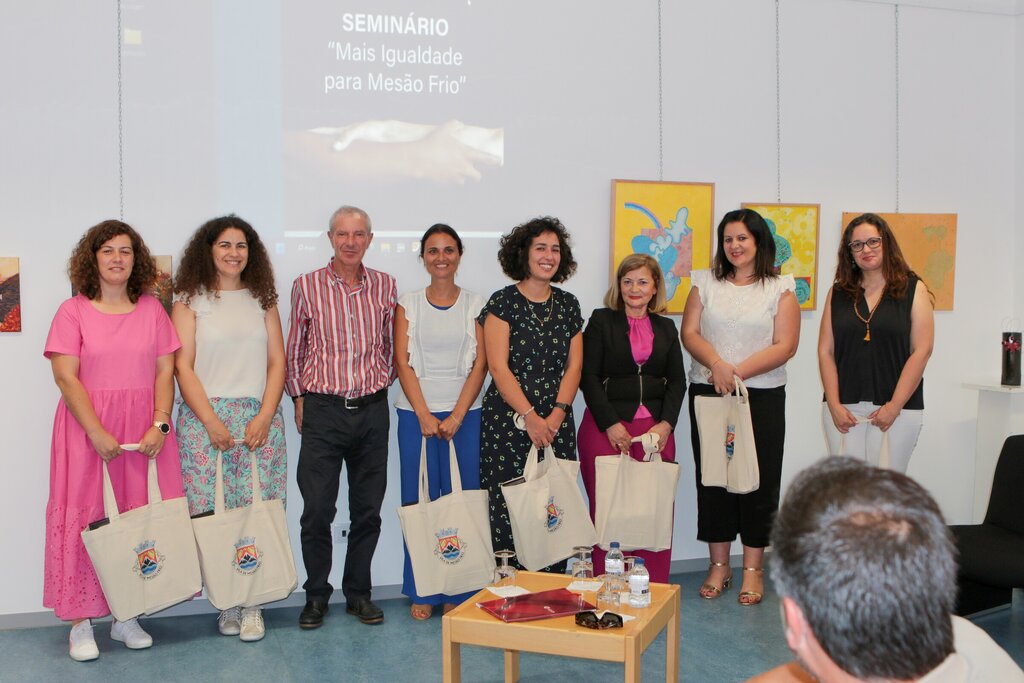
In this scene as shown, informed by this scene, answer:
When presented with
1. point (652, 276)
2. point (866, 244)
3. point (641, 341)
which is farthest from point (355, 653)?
point (866, 244)

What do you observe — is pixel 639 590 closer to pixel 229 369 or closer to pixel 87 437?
pixel 229 369

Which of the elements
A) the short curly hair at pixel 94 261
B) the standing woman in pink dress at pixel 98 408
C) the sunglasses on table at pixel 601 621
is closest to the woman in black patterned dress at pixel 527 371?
the sunglasses on table at pixel 601 621

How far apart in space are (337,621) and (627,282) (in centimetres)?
205

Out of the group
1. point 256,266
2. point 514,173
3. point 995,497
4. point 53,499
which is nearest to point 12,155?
point 256,266

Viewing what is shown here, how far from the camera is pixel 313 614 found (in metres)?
4.19

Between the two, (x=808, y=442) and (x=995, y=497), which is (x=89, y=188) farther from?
(x=995, y=497)

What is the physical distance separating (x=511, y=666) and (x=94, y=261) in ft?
7.67

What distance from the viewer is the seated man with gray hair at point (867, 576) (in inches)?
41.5

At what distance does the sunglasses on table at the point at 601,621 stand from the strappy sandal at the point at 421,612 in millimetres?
1565

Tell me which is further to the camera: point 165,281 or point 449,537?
point 165,281

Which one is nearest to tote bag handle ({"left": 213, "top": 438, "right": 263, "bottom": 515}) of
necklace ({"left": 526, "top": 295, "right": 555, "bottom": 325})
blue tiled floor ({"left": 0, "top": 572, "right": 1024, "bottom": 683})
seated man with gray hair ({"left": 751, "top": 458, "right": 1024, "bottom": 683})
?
blue tiled floor ({"left": 0, "top": 572, "right": 1024, "bottom": 683})

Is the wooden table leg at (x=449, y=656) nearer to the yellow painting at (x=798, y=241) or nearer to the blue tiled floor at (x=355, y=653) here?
the blue tiled floor at (x=355, y=653)

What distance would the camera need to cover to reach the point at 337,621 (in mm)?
4273

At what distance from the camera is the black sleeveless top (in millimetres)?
4180
